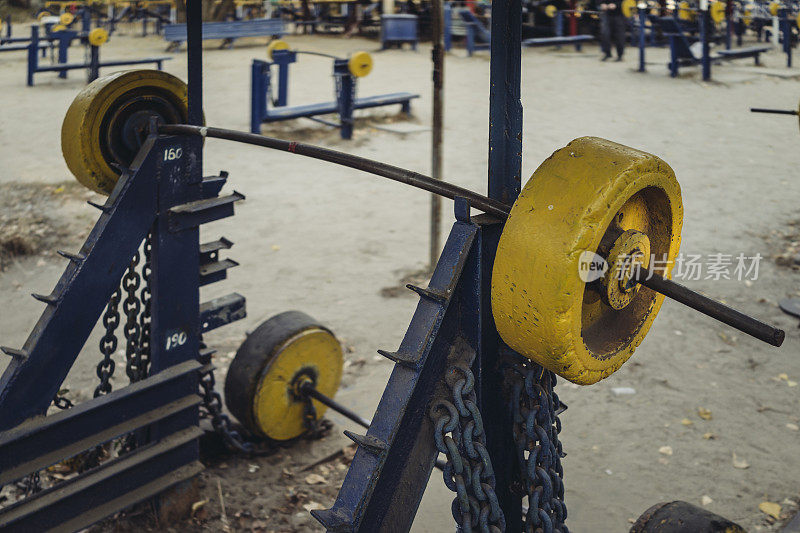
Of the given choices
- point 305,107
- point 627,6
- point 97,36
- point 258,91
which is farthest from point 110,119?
point 627,6

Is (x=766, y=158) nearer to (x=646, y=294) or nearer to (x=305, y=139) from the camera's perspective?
(x=305, y=139)

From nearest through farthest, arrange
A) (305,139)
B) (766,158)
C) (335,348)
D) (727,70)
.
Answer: (335,348) → (766,158) → (305,139) → (727,70)

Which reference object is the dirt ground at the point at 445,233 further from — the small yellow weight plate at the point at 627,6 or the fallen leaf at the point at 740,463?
the small yellow weight plate at the point at 627,6

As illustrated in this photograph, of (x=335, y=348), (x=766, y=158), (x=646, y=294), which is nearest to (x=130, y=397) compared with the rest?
(x=335, y=348)

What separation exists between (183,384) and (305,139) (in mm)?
7579

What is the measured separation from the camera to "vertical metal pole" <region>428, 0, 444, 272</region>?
5477 mm

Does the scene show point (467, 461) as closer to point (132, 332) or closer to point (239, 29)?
point (132, 332)

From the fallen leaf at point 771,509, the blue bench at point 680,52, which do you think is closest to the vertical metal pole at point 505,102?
the fallen leaf at point 771,509

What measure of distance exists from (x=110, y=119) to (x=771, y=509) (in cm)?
330

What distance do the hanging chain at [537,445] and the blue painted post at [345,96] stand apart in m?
8.60

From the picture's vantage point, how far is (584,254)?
1659 millimetres

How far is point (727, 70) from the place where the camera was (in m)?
16.5

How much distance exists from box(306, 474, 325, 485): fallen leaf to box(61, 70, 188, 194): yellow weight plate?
5.38 ft

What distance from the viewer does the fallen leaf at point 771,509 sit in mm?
3447
